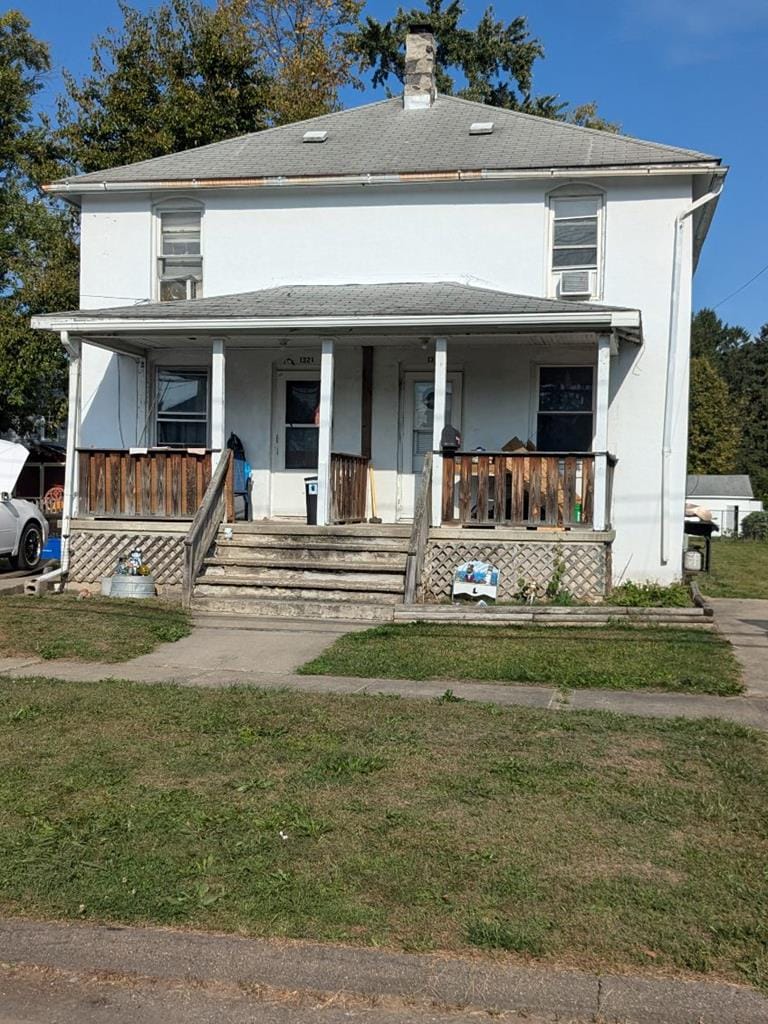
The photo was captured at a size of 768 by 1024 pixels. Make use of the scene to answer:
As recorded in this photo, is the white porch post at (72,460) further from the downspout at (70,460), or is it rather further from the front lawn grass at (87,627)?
the front lawn grass at (87,627)

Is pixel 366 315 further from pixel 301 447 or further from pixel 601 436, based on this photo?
pixel 601 436

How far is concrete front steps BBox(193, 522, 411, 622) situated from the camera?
12.3m

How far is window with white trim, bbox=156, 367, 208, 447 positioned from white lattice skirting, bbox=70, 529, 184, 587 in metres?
2.92

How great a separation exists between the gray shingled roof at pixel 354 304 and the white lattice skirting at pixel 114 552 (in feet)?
9.92

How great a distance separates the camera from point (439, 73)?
1353 inches

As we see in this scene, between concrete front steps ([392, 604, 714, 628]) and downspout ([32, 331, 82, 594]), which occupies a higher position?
downspout ([32, 331, 82, 594])

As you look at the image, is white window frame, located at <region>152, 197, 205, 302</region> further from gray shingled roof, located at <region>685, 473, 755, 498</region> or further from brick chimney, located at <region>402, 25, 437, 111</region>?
gray shingled roof, located at <region>685, 473, 755, 498</region>

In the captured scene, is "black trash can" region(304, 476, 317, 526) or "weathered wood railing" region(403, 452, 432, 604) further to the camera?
"black trash can" region(304, 476, 317, 526)

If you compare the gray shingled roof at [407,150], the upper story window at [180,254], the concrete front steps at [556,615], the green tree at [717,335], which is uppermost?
the green tree at [717,335]

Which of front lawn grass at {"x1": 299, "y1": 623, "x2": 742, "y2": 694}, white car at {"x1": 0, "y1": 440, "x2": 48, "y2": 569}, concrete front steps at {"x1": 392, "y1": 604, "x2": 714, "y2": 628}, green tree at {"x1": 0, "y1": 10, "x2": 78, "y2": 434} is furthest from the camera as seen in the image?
green tree at {"x1": 0, "y1": 10, "x2": 78, "y2": 434}

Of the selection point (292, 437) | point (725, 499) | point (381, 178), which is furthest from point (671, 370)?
point (725, 499)

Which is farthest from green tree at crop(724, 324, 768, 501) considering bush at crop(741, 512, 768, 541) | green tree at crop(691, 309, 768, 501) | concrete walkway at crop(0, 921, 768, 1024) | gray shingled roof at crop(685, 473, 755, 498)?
concrete walkway at crop(0, 921, 768, 1024)

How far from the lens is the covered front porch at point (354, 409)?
13234 mm

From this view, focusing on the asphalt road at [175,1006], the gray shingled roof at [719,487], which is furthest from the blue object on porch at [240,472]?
the gray shingled roof at [719,487]
